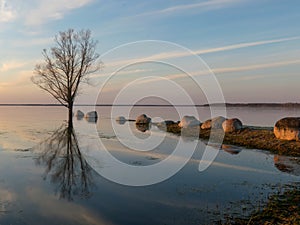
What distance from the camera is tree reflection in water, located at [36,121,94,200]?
38.7ft

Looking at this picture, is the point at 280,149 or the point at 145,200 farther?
the point at 280,149

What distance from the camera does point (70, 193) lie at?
11.4 meters

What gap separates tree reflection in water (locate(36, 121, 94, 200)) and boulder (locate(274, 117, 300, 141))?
16892 mm

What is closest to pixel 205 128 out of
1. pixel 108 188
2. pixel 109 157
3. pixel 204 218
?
pixel 109 157

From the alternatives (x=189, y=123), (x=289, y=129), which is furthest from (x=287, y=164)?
(x=189, y=123)

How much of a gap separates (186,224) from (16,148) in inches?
708

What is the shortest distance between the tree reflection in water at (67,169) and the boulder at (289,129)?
665 inches

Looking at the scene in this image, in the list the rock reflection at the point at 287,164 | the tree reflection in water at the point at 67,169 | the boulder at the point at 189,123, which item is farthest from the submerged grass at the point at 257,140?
the tree reflection in water at the point at 67,169

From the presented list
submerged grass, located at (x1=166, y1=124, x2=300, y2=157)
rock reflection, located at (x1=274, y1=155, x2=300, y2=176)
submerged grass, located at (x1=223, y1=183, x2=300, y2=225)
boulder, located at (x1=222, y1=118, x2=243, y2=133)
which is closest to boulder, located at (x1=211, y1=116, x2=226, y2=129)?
submerged grass, located at (x1=166, y1=124, x2=300, y2=157)

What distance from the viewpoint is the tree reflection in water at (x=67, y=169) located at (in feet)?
38.7

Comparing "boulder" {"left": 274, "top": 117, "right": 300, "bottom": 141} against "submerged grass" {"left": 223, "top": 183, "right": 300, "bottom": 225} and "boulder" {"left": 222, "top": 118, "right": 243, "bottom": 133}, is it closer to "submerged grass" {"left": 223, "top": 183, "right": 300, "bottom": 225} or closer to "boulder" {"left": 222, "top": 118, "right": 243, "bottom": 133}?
"boulder" {"left": 222, "top": 118, "right": 243, "bottom": 133}

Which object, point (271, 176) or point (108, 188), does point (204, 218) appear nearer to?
point (108, 188)

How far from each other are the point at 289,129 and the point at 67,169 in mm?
18230

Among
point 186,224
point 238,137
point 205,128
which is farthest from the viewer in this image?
point 205,128
